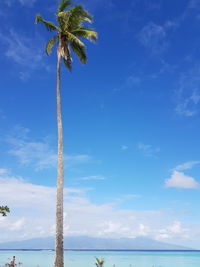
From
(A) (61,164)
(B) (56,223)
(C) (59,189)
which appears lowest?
(B) (56,223)

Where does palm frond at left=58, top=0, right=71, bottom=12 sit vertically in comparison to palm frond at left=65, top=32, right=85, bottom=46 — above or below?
above

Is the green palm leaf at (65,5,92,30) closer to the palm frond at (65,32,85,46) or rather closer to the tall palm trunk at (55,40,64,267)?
the palm frond at (65,32,85,46)

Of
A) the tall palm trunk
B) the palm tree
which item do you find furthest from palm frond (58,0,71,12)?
the tall palm trunk

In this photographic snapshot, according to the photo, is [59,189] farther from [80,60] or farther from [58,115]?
[80,60]

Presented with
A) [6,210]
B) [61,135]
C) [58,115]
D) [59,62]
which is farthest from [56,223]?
[59,62]

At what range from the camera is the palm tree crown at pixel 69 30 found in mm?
25750

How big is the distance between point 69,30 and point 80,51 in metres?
1.89

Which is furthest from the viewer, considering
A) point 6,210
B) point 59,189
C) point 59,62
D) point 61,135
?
point 59,62

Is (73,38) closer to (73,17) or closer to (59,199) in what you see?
(73,17)

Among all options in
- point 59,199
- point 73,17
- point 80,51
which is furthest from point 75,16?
point 59,199

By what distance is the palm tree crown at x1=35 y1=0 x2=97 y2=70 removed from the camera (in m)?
25.8

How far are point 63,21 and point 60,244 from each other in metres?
15.5

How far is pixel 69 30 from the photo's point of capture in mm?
26094

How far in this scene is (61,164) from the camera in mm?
23625
